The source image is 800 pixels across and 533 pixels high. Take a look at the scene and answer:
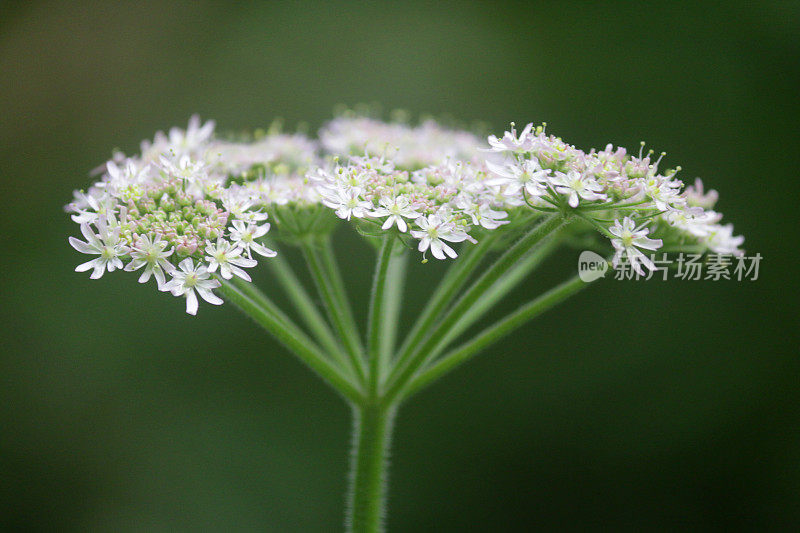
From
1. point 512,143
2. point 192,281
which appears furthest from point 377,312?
point 512,143

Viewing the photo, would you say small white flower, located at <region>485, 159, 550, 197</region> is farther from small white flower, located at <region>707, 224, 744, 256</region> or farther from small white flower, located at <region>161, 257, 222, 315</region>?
small white flower, located at <region>161, 257, 222, 315</region>

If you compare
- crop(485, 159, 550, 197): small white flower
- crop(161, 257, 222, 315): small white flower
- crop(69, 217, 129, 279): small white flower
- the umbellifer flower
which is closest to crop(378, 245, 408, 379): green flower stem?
the umbellifer flower

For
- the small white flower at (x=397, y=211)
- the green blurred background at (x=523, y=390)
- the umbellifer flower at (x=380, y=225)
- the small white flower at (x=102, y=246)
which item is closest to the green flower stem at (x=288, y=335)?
the umbellifer flower at (x=380, y=225)

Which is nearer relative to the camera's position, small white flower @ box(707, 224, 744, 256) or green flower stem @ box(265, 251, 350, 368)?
small white flower @ box(707, 224, 744, 256)

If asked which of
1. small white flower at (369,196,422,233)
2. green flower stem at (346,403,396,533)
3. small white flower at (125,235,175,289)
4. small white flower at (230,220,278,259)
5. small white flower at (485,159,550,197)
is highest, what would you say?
small white flower at (485,159,550,197)

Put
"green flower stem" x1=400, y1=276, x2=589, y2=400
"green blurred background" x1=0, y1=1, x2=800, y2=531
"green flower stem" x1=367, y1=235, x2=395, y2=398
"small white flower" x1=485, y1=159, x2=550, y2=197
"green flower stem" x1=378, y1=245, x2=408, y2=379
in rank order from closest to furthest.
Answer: "small white flower" x1=485, y1=159, x2=550, y2=197
"green flower stem" x1=367, y1=235, x2=395, y2=398
"green flower stem" x1=400, y1=276, x2=589, y2=400
"green flower stem" x1=378, y1=245, x2=408, y2=379
"green blurred background" x1=0, y1=1, x2=800, y2=531

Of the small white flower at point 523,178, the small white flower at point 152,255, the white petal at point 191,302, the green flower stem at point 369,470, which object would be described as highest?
the small white flower at point 523,178

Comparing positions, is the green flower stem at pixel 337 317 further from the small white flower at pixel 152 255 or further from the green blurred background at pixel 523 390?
the green blurred background at pixel 523 390
